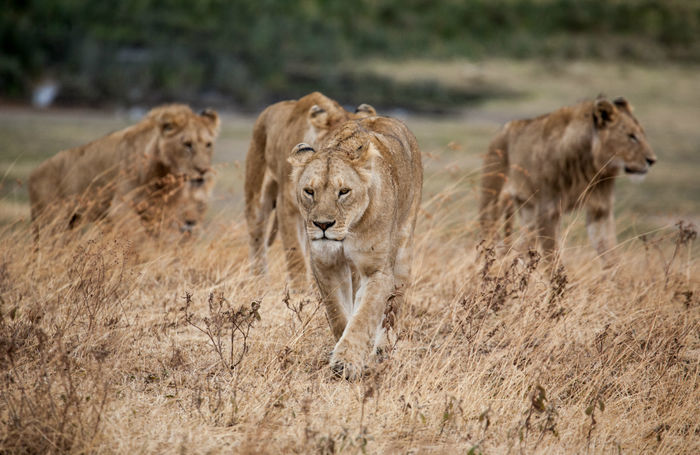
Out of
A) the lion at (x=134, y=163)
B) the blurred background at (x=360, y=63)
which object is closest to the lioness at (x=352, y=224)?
the lion at (x=134, y=163)

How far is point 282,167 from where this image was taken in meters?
6.62

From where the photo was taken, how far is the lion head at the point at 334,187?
4562 millimetres

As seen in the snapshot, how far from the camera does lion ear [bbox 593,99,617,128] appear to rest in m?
8.38

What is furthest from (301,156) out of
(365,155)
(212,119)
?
(212,119)

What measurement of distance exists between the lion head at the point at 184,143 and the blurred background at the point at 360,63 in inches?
577

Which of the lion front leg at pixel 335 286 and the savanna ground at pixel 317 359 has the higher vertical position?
the lion front leg at pixel 335 286

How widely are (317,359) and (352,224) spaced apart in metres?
0.94

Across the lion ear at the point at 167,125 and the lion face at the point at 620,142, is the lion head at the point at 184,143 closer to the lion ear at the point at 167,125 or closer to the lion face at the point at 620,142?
the lion ear at the point at 167,125

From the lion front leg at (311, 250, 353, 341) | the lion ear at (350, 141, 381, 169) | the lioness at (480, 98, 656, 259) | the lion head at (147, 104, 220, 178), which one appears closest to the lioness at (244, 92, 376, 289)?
the lion head at (147, 104, 220, 178)

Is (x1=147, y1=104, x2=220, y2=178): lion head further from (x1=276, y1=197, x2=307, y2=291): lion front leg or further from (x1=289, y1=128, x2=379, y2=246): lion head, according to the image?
(x1=289, y1=128, x2=379, y2=246): lion head

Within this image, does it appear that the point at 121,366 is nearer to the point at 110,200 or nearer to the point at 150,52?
the point at 110,200

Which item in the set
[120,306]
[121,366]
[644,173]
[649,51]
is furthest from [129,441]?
[649,51]

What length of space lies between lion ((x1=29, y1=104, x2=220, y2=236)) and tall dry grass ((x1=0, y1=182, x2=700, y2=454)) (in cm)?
118

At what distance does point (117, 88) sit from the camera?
3266cm
